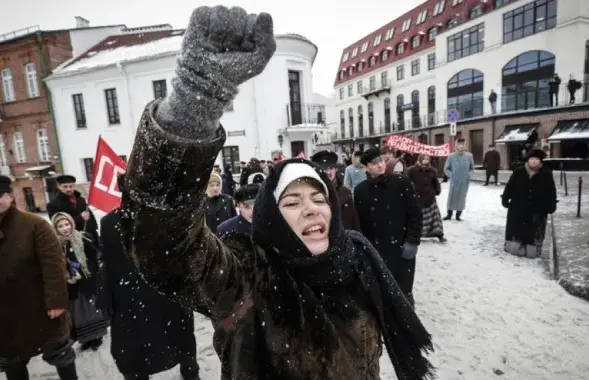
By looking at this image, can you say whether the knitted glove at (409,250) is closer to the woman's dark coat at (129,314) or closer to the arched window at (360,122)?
the woman's dark coat at (129,314)

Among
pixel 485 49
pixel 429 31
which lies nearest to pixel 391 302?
pixel 485 49

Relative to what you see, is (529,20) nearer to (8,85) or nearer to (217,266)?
(217,266)

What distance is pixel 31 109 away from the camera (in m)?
19.1

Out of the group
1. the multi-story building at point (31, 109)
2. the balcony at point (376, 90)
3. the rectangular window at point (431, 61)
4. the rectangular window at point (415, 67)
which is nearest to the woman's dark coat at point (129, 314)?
the multi-story building at point (31, 109)

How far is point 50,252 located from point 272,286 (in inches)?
92.9

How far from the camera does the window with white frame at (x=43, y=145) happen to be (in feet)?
63.0

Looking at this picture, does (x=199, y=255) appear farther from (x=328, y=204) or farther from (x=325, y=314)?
(x=328, y=204)

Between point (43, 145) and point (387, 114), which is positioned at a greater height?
point (387, 114)

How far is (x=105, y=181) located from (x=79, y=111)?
18864 millimetres

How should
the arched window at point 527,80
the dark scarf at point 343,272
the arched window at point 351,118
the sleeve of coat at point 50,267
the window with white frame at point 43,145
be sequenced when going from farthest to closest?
the arched window at point 351,118 < the arched window at point 527,80 < the window with white frame at point 43,145 < the sleeve of coat at point 50,267 < the dark scarf at point 343,272

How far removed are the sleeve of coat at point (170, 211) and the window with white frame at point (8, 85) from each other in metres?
26.0

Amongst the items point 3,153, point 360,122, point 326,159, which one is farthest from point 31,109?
point 360,122

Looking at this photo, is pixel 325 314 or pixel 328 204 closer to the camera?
pixel 325 314

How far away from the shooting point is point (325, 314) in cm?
124
